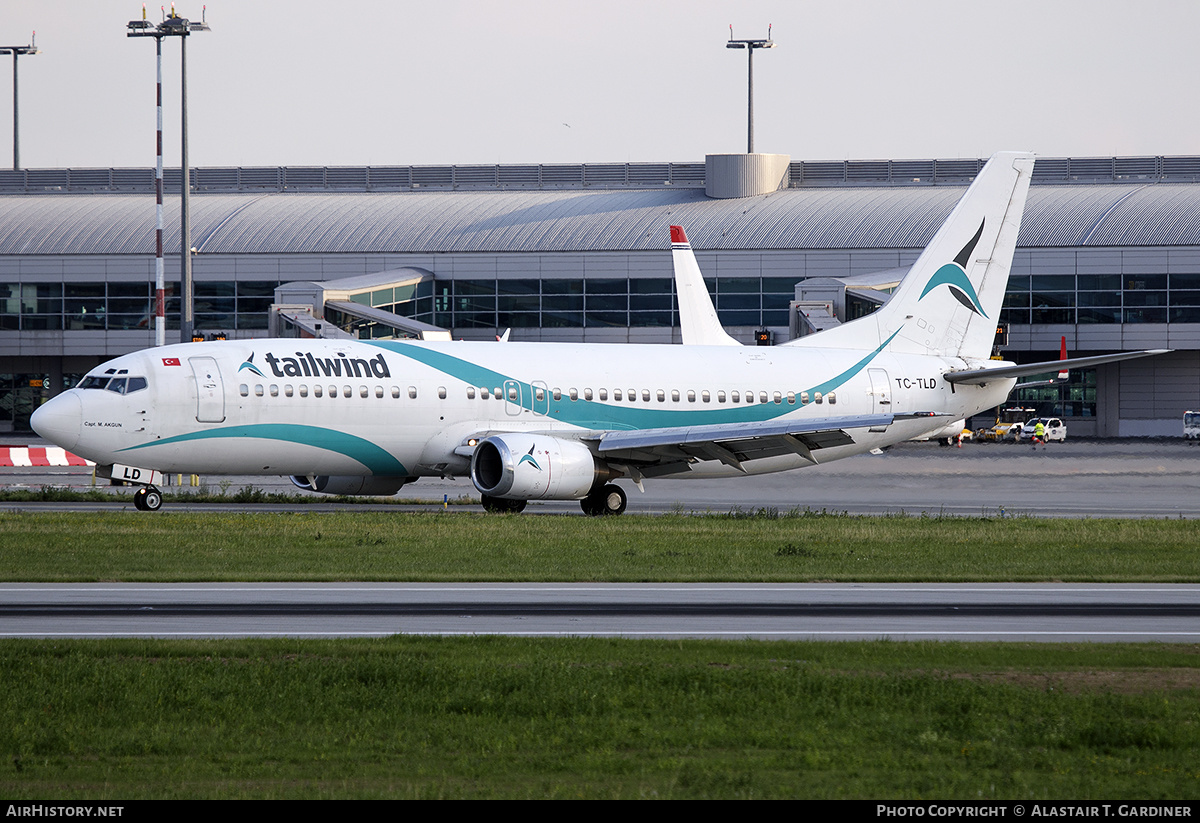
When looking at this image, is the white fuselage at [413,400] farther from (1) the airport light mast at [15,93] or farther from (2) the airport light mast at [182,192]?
(1) the airport light mast at [15,93]

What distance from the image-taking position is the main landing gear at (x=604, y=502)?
3575 cm

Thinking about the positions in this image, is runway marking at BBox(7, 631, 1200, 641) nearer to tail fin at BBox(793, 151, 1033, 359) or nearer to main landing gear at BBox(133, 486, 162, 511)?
main landing gear at BBox(133, 486, 162, 511)

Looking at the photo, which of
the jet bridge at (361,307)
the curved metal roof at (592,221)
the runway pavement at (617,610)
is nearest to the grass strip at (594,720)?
the runway pavement at (617,610)

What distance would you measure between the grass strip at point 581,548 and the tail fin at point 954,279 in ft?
32.1

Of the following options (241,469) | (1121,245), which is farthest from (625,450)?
(1121,245)

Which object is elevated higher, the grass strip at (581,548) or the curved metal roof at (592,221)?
the curved metal roof at (592,221)

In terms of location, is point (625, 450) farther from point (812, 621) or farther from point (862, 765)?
point (862, 765)

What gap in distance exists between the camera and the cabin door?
107 ft

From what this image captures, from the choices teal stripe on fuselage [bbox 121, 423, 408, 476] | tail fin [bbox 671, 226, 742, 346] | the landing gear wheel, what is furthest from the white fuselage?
tail fin [bbox 671, 226, 742, 346]

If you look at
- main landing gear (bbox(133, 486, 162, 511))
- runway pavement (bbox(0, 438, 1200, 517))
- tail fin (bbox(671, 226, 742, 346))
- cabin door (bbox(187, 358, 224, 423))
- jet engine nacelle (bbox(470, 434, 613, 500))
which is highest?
tail fin (bbox(671, 226, 742, 346))

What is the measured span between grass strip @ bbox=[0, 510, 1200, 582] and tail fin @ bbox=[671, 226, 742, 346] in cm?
1712

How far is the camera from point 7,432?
82312mm

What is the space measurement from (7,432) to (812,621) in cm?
7434

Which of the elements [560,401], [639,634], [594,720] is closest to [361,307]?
[560,401]
